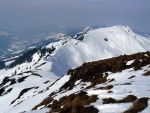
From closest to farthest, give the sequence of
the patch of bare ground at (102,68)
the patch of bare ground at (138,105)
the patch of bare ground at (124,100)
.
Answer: the patch of bare ground at (138,105) → the patch of bare ground at (124,100) → the patch of bare ground at (102,68)

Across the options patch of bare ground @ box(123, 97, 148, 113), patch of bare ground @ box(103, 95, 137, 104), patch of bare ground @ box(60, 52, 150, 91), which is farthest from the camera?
patch of bare ground @ box(60, 52, 150, 91)

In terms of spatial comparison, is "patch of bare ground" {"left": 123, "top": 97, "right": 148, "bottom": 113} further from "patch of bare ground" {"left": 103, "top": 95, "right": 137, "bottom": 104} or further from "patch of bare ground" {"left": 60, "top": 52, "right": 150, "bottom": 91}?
"patch of bare ground" {"left": 60, "top": 52, "right": 150, "bottom": 91}

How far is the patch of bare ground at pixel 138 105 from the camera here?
2701 centimetres

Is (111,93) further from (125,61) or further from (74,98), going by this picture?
(125,61)

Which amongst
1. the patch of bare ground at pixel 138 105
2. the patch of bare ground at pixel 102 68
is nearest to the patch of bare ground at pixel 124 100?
the patch of bare ground at pixel 138 105

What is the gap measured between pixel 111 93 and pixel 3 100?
7597 centimetres

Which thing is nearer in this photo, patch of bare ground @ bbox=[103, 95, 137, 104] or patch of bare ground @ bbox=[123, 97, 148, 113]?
patch of bare ground @ bbox=[123, 97, 148, 113]

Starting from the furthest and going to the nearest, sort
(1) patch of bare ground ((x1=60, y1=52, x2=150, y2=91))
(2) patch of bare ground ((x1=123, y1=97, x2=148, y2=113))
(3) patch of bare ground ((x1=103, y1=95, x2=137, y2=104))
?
(1) patch of bare ground ((x1=60, y1=52, x2=150, y2=91)) < (3) patch of bare ground ((x1=103, y1=95, x2=137, y2=104)) < (2) patch of bare ground ((x1=123, y1=97, x2=148, y2=113))

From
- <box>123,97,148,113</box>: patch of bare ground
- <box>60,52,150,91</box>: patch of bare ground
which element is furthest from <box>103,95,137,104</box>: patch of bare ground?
<box>60,52,150,91</box>: patch of bare ground

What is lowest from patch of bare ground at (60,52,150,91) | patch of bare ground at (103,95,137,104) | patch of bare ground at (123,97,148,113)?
patch of bare ground at (123,97,148,113)

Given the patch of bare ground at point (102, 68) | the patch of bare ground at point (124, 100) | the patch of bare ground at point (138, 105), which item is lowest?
the patch of bare ground at point (138, 105)

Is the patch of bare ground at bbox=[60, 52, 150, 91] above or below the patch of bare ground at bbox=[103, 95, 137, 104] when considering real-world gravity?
above

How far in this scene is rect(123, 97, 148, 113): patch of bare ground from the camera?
2701 centimetres

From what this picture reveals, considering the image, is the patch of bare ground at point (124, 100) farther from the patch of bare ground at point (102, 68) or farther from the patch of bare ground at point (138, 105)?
the patch of bare ground at point (102, 68)
